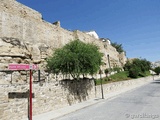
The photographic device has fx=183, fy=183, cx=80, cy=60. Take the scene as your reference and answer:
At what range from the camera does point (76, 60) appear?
16062mm

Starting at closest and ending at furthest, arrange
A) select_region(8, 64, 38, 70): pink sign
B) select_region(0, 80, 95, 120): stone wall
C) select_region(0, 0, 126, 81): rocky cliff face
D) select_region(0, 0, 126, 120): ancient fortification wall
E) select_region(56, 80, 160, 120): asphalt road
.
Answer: select_region(8, 64, 38, 70): pink sign, select_region(0, 80, 95, 120): stone wall, select_region(56, 80, 160, 120): asphalt road, select_region(0, 0, 126, 120): ancient fortification wall, select_region(0, 0, 126, 81): rocky cliff face

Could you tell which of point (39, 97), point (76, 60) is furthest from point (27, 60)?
point (39, 97)

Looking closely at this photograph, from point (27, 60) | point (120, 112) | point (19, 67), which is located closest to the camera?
point (19, 67)

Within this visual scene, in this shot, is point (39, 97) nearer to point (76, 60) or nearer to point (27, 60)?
point (76, 60)

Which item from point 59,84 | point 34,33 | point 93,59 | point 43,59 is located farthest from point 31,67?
point 34,33

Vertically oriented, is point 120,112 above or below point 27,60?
below

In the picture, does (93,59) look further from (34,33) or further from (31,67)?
(34,33)

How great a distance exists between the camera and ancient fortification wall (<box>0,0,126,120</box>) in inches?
394

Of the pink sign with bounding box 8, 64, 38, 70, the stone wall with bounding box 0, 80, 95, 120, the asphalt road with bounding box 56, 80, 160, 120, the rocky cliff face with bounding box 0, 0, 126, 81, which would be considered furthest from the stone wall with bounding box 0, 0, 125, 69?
the asphalt road with bounding box 56, 80, 160, 120

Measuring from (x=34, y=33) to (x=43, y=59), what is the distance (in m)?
3.76

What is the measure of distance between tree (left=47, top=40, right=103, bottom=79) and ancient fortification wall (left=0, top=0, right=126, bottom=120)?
1573 mm

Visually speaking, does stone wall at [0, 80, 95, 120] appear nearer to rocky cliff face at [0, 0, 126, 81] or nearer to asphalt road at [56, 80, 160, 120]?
asphalt road at [56, 80, 160, 120]

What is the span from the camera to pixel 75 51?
16797 millimetres

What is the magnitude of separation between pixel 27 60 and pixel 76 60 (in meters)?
7.41
